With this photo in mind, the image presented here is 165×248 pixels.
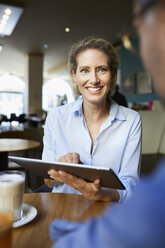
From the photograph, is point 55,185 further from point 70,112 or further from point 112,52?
point 112,52

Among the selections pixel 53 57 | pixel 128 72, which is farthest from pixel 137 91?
pixel 53 57

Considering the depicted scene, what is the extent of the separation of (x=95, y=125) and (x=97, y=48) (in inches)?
18.3

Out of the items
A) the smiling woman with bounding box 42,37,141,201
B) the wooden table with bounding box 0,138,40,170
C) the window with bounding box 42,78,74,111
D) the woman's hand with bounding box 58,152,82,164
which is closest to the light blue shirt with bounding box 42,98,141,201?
the smiling woman with bounding box 42,37,141,201

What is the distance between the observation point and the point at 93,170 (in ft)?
2.81

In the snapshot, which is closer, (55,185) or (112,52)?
(55,185)

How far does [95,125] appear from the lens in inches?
61.3

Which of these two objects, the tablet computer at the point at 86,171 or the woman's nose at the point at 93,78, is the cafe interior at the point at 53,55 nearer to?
the tablet computer at the point at 86,171

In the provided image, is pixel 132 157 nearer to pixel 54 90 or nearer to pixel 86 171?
pixel 86 171

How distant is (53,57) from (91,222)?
12.3 m

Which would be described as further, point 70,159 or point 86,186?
point 70,159

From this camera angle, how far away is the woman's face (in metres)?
1.49

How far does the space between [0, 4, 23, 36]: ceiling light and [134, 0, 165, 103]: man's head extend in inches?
248

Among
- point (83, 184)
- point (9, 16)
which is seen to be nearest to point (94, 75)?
point (83, 184)

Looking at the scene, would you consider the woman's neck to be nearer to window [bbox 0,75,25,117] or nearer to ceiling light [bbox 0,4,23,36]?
ceiling light [bbox 0,4,23,36]
